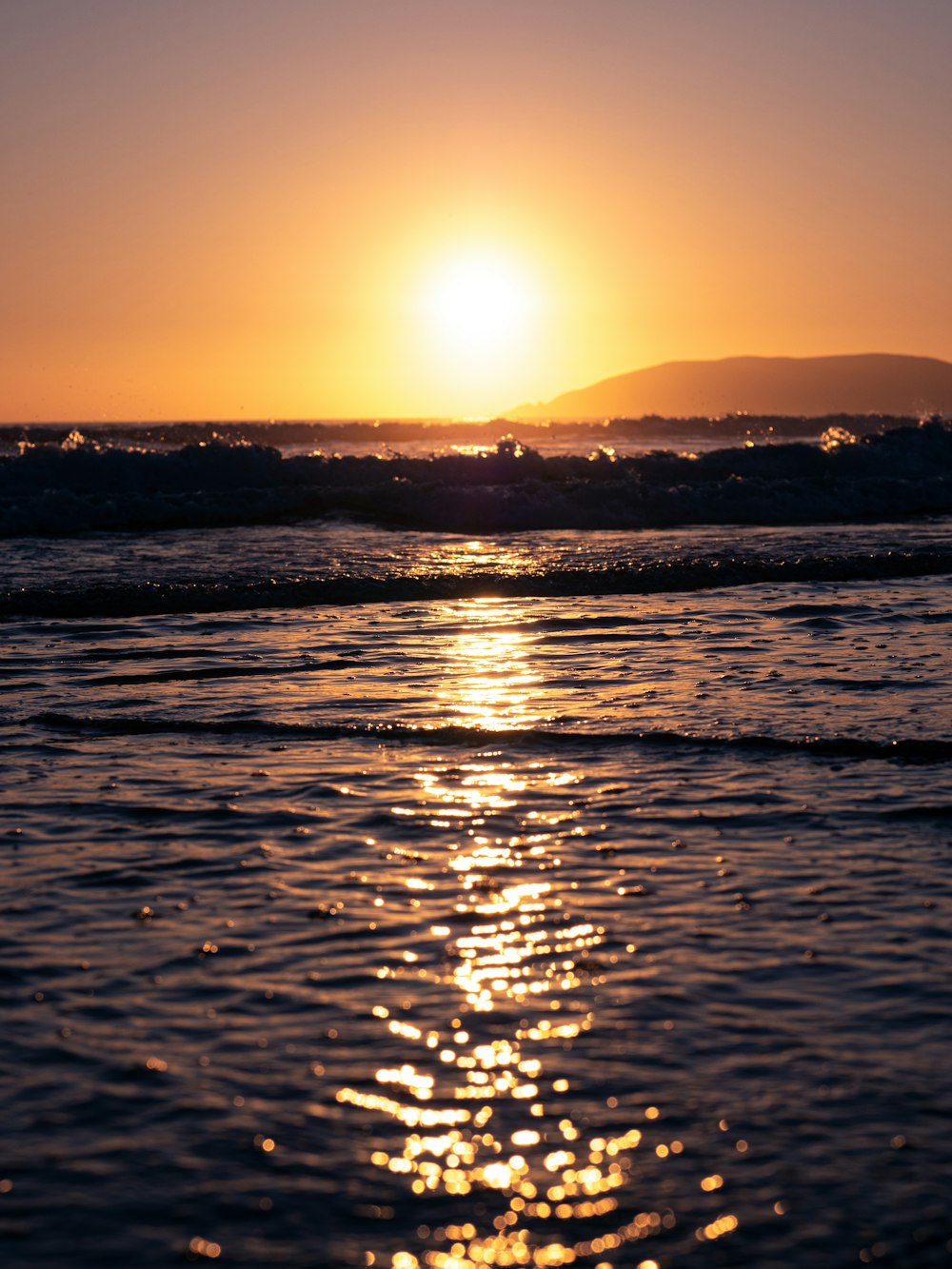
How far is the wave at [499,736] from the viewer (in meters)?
7.33

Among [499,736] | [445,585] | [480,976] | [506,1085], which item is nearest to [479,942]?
[480,976]

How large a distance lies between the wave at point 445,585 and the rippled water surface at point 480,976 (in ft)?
14.8

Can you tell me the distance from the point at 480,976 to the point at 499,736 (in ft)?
11.4

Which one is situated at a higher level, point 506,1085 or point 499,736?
point 499,736

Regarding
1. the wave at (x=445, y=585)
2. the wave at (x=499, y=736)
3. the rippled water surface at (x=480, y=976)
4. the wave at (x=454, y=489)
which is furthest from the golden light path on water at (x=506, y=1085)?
the wave at (x=454, y=489)

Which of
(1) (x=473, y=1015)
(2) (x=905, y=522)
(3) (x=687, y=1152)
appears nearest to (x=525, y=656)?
(1) (x=473, y=1015)

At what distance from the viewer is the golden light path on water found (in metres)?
3.10

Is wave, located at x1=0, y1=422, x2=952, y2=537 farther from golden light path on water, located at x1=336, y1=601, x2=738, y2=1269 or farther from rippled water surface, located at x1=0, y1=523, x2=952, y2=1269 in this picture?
golden light path on water, located at x1=336, y1=601, x2=738, y2=1269

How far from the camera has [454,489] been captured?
25.7 meters

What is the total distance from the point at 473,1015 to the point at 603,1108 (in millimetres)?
655

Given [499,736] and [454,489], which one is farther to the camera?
[454,489]

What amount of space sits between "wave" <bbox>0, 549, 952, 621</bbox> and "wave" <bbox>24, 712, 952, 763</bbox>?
4.77 m

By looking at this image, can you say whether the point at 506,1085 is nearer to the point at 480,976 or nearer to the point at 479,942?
the point at 480,976

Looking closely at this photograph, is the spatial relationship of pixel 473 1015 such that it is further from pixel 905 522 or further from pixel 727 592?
pixel 905 522
